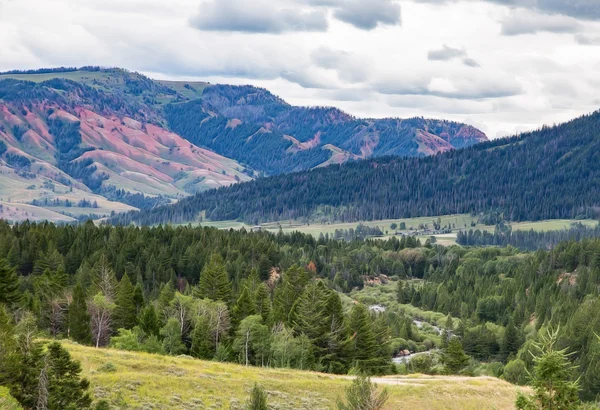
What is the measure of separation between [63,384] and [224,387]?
19.1 meters

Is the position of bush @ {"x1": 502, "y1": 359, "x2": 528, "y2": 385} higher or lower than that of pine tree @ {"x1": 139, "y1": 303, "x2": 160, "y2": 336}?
lower

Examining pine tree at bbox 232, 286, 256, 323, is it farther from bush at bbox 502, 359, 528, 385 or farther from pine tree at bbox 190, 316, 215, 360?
bush at bbox 502, 359, 528, 385

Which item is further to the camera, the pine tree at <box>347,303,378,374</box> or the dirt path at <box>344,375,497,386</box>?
the pine tree at <box>347,303,378,374</box>

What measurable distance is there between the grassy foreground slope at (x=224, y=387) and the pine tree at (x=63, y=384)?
6982 mm

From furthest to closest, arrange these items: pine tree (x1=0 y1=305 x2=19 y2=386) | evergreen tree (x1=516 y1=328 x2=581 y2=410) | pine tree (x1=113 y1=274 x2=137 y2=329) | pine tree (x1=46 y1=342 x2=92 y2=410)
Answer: pine tree (x1=113 y1=274 x2=137 y2=329)
pine tree (x1=46 y1=342 x2=92 y2=410)
pine tree (x1=0 y1=305 x2=19 y2=386)
evergreen tree (x1=516 y1=328 x2=581 y2=410)

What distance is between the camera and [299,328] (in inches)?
4380

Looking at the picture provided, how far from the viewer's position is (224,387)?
72.9 meters

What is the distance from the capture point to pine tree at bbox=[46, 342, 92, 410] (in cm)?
5656

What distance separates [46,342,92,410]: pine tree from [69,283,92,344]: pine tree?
4545cm

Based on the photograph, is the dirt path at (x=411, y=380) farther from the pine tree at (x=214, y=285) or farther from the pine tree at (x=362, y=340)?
the pine tree at (x=214, y=285)

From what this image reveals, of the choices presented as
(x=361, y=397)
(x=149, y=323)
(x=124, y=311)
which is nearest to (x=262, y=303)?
(x=124, y=311)

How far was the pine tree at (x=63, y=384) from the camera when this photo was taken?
186ft

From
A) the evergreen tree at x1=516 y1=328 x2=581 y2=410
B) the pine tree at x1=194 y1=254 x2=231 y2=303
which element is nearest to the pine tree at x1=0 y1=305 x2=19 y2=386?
the evergreen tree at x1=516 y1=328 x2=581 y2=410

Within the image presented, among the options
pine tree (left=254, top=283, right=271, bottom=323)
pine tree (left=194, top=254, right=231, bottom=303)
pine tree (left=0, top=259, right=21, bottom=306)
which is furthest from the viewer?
pine tree (left=194, top=254, right=231, bottom=303)
